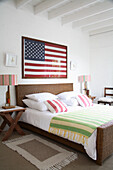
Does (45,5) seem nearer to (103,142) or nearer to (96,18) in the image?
(96,18)

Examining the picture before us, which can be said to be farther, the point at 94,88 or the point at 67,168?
the point at 94,88

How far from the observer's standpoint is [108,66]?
5.45 metres

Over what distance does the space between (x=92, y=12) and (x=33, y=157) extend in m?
3.35

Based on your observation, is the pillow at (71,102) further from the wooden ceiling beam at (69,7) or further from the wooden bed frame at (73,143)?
the wooden ceiling beam at (69,7)

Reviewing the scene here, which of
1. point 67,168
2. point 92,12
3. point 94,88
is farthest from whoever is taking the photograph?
point 94,88

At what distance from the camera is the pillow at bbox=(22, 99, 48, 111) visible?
330cm

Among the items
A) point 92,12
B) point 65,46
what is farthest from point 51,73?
point 92,12

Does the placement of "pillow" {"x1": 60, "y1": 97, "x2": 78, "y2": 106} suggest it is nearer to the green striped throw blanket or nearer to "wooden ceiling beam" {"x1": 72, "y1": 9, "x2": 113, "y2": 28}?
the green striped throw blanket

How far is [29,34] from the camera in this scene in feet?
12.7

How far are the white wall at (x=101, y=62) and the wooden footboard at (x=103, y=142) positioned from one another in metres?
3.37

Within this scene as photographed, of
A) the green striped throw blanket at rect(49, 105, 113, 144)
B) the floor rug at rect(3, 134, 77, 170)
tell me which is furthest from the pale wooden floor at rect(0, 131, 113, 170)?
the green striped throw blanket at rect(49, 105, 113, 144)

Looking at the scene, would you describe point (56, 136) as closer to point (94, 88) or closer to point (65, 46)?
point (65, 46)

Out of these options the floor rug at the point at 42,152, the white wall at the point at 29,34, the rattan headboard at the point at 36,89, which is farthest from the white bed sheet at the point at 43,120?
the white wall at the point at 29,34

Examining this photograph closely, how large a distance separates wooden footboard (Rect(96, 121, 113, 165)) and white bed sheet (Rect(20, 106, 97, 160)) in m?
0.07
